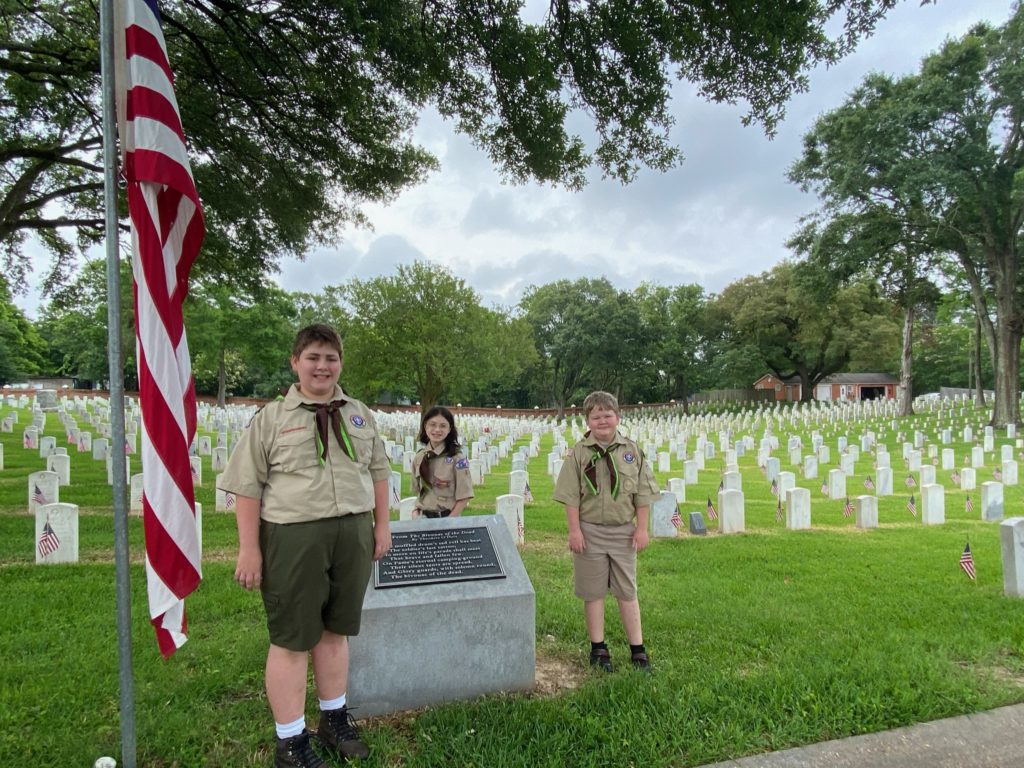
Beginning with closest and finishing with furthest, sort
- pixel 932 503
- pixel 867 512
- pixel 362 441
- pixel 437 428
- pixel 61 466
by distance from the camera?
pixel 362 441
pixel 437 428
pixel 867 512
pixel 932 503
pixel 61 466

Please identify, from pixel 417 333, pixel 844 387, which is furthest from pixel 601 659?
pixel 844 387

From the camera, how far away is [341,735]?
2.50 m

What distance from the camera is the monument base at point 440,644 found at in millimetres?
2840

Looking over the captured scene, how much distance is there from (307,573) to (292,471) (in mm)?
396

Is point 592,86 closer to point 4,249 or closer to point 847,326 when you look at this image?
point 4,249

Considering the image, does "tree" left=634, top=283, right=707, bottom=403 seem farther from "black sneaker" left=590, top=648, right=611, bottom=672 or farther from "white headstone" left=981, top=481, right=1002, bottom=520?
"black sneaker" left=590, top=648, right=611, bottom=672

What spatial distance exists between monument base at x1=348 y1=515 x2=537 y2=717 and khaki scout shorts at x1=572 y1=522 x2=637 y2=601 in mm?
430

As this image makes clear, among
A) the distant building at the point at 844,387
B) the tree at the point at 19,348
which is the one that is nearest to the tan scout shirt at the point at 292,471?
the tree at the point at 19,348

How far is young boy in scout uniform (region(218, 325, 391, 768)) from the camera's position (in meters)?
2.22

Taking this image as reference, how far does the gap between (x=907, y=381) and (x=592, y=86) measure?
32456mm

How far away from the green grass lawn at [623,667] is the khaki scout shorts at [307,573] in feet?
2.19

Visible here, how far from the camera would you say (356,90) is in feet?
22.1

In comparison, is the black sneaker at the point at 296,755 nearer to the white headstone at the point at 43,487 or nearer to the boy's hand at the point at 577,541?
the boy's hand at the point at 577,541

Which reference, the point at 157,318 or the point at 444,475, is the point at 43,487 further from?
the point at 157,318
